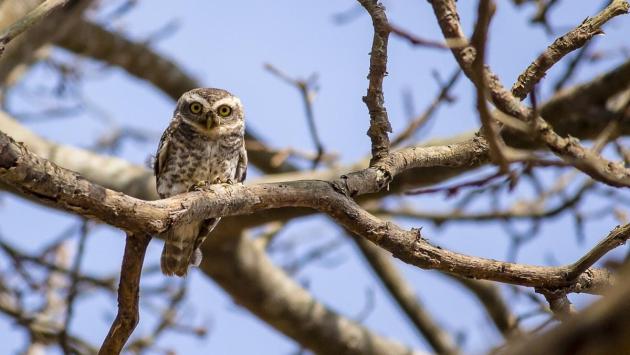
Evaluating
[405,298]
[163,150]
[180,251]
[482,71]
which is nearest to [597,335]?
[482,71]

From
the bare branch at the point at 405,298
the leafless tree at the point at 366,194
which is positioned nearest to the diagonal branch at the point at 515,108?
the leafless tree at the point at 366,194

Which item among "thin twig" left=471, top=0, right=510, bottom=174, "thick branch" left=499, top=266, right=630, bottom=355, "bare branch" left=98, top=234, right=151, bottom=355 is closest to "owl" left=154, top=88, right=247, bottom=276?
"bare branch" left=98, top=234, right=151, bottom=355

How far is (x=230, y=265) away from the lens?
20.6 ft

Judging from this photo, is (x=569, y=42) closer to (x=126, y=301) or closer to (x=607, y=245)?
(x=607, y=245)

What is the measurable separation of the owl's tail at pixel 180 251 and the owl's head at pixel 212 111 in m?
0.77

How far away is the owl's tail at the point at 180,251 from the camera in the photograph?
470cm

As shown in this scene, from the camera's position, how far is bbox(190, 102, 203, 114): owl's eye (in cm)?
530

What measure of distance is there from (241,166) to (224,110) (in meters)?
0.41

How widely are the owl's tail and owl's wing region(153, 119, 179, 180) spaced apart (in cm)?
59

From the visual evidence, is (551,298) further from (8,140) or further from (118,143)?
(118,143)

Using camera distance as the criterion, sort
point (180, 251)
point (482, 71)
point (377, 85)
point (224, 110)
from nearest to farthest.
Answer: point (482, 71)
point (377, 85)
point (180, 251)
point (224, 110)

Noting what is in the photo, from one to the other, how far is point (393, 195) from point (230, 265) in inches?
60.6

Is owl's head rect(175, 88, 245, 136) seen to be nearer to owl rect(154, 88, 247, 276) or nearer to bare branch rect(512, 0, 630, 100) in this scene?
owl rect(154, 88, 247, 276)

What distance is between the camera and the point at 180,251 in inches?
186
